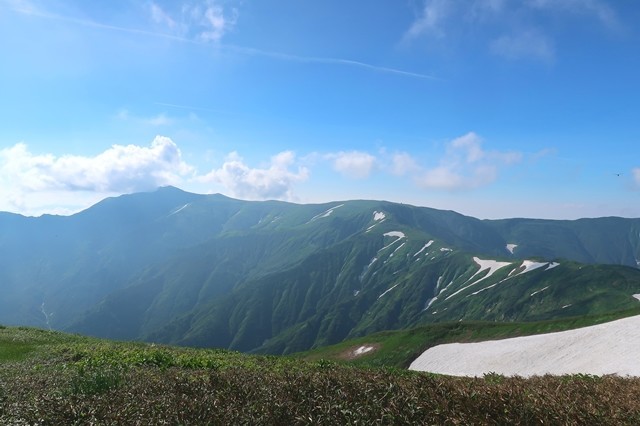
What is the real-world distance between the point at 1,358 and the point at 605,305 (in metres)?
140

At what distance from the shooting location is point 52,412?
23.9 ft

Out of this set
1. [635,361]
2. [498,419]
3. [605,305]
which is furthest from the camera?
[605,305]

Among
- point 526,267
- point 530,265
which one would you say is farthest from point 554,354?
point 530,265

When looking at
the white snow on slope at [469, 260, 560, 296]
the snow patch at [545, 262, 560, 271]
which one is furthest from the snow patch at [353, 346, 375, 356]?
the snow patch at [545, 262, 560, 271]

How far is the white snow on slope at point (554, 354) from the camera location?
37.6 m

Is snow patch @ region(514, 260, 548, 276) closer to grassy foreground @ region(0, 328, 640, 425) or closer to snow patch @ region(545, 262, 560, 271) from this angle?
snow patch @ region(545, 262, 560, 271)

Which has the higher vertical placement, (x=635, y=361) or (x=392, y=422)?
(x=392, y=422)

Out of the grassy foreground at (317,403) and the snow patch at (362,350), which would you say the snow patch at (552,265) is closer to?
the snow patch at (362,350)

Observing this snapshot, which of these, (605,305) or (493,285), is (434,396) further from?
(493,285)

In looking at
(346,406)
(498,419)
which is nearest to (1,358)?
(346,406)

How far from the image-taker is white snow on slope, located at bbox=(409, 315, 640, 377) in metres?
37.6

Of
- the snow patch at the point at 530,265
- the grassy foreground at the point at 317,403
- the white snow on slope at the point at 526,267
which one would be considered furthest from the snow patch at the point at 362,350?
the snow patch at the point at 530,265

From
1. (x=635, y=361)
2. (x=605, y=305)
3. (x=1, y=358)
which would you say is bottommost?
(x=605, y=305)

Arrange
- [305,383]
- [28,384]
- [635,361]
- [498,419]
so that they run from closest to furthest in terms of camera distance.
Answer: [498,419] → [305,383] → [28,384] → [635,361]
